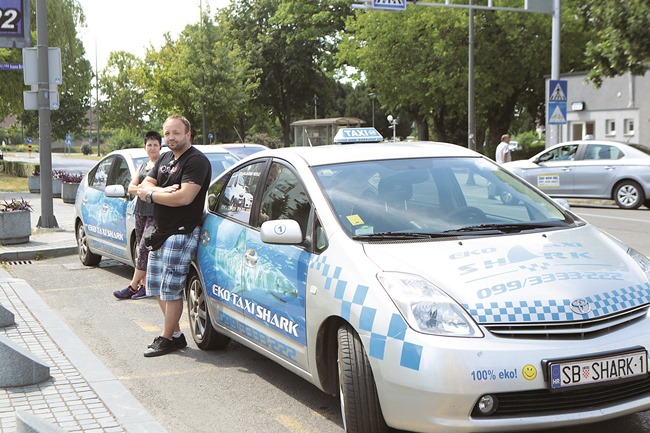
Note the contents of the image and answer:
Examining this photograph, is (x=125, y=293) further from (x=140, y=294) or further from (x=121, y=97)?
(x=121, y=97)

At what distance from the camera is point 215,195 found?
665 cm

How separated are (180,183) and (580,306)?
3.39m

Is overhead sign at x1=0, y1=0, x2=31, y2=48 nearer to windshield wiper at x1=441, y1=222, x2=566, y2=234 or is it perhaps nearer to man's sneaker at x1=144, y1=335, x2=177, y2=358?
man's sneaker at x1=144, y1=335, x2=177, y2=358

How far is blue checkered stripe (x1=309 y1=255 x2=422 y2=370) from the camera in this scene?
156 inches

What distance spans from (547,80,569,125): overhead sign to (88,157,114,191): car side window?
545 inches

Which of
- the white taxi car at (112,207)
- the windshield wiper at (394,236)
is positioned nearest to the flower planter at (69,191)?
the white taxi car at (112,207)

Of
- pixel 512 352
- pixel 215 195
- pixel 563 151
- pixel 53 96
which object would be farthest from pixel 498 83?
pixel 512 352

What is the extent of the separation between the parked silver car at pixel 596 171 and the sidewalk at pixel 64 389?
13717 mm

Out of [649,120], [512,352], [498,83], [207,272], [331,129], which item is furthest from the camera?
[331,129]

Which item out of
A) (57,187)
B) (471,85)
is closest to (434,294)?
(57,187)

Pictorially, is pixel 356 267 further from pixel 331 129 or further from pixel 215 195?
pixel 331 129

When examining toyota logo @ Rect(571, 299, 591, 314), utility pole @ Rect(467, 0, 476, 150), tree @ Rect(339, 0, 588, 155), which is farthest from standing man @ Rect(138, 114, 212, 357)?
tree @ Rect(339, 0, 588, 155)

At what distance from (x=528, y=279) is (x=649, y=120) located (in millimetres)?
29285

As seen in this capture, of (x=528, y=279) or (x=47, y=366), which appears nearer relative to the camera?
(x=528, y=279)
